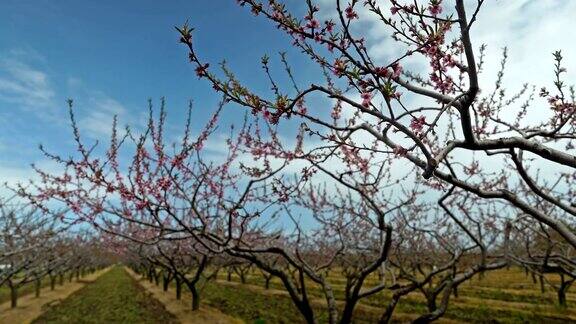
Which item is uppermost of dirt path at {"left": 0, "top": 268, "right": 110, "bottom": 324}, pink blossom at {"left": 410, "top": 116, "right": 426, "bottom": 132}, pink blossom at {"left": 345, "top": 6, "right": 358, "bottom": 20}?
pink blossom at {"left": 345, "top": 6, "right": 358, "bottom": 20}

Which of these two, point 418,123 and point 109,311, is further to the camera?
point 109,311

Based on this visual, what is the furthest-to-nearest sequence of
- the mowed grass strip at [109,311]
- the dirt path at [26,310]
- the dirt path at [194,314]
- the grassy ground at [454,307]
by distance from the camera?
the dirt path at [26,310] → the mowed grass strip at [109,311] → the dirt path at [194,314] → the grassy ground at [454,307]

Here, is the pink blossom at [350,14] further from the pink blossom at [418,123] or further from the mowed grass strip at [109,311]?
the mowed grass strip at [109,311]

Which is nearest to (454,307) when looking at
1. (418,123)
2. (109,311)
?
(109,311)

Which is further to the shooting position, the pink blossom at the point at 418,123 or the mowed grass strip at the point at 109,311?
the mowed grass strip at the point at 109,311

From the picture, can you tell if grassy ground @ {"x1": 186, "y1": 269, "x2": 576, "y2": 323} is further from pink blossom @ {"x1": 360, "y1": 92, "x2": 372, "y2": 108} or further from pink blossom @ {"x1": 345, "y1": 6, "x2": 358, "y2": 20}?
pink blossom @ {"x1": 345, "y1": 6, "x2": 358, "y2": 20}

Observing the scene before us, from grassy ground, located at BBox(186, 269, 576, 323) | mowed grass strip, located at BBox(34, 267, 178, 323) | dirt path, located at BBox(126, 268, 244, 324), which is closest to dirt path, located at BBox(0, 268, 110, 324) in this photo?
mowed grass strip, located at BBox(34, 267, 178, 323)

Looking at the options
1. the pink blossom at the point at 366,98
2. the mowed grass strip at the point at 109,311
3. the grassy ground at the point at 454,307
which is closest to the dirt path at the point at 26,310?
the mowed grass strip at the point at 109,311

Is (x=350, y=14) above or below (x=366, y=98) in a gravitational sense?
above

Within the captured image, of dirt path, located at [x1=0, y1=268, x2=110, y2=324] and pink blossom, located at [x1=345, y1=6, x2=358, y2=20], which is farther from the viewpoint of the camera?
dirt path, located at [x1=0, y1=268, x2=110, y2=324]

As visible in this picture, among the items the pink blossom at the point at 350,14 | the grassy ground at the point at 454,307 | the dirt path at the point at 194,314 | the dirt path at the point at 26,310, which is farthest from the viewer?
the dirt path at the point at 26,310

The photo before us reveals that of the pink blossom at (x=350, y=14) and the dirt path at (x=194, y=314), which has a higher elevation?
the pink blossom at (x=350, y=14)

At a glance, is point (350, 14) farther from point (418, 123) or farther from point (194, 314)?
point (194, 314)

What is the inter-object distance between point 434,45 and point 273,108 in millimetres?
1289
